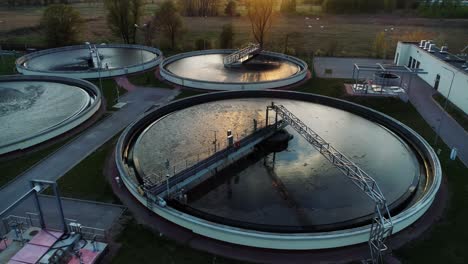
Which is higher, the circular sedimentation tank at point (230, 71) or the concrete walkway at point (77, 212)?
the circular sedimentation tank at point (230, 71)

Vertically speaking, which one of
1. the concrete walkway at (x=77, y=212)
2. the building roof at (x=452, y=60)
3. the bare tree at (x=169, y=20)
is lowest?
the concrete walkway at (x=77, y=212)

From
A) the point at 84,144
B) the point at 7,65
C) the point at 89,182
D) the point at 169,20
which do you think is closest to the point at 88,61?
the point at 7,65

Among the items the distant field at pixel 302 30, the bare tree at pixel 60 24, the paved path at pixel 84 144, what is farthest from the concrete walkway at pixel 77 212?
the bare tree at pixel 60 24

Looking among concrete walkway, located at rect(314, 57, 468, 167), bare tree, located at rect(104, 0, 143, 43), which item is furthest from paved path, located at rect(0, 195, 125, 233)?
bare tree, located at rect(104, 0, 143, 43)

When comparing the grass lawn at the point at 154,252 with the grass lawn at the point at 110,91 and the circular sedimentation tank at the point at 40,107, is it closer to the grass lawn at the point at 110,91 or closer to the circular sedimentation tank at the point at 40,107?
the circular sedimentation tank at the point at 40,107

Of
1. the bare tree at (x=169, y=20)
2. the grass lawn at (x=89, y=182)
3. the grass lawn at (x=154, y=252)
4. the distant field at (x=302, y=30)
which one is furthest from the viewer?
the distant field at (x=302, y=30)

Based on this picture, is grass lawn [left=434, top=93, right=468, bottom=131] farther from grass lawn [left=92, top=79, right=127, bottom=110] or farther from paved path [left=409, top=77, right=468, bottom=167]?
grass lawn [left=92, top=79, right=127, bottom=110]

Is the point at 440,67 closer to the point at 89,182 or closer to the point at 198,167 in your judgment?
the point at 198,167
